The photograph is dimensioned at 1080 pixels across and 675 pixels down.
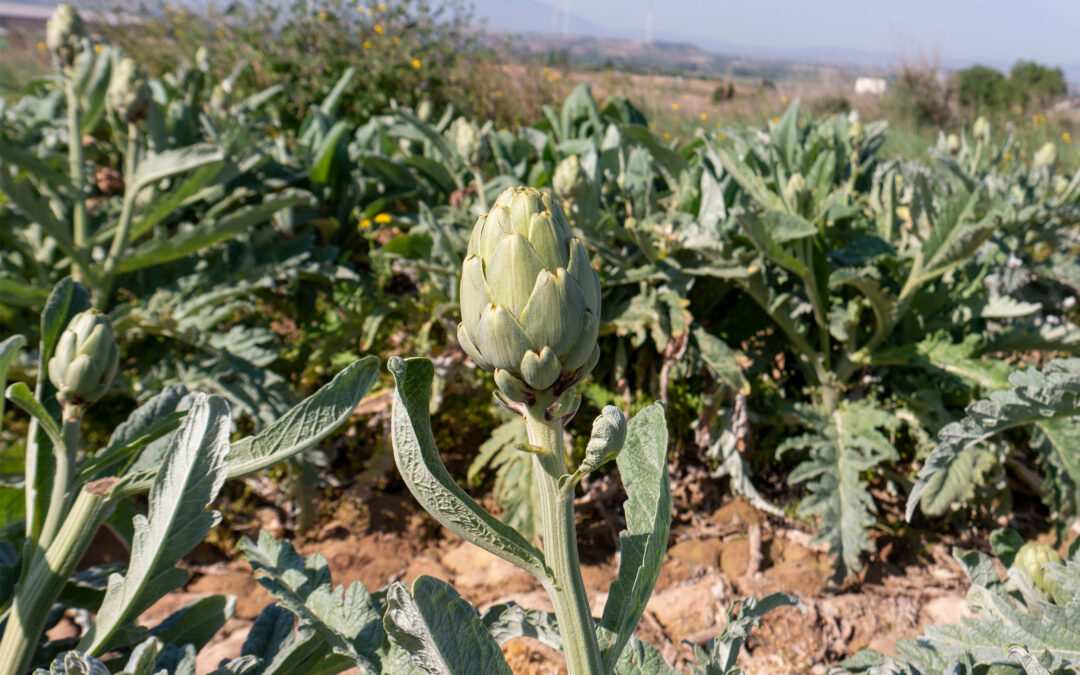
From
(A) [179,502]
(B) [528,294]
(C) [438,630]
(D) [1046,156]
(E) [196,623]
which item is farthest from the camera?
(D) [1046,156]

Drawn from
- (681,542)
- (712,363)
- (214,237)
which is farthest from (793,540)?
(214,237)

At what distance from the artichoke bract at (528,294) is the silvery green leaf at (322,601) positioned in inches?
17.7

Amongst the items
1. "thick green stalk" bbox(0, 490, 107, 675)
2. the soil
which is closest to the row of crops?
"thick green stalk" bbox(0, 490, 107, 675)

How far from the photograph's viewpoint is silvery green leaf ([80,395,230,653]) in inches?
30.8

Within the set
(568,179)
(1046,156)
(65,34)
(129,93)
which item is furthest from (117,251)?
(1046,156)

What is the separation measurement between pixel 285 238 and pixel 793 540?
1.95 meters

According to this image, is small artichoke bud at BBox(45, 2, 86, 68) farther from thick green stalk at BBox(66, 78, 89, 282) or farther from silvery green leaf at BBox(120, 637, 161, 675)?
silvery green leaf at BBox(120, 637, 161, 675)

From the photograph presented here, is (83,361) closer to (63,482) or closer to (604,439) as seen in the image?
(63,482)

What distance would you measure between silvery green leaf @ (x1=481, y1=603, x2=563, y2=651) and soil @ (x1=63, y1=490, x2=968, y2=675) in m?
0.77

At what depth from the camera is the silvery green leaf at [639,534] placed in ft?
2.32

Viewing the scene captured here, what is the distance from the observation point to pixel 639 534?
2.42ft

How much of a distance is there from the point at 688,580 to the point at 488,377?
84 cm

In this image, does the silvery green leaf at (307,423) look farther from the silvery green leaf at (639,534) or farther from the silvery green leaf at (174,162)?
the silvery green leaf at (174,162)

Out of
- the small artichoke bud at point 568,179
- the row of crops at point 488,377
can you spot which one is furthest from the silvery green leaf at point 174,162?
the small artichoke bud at point 568,179
